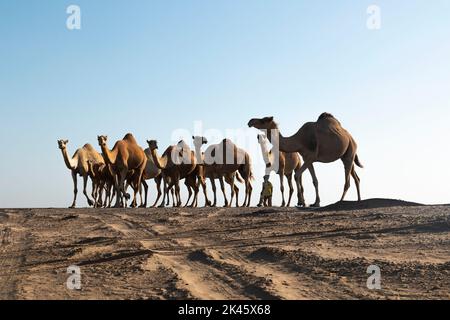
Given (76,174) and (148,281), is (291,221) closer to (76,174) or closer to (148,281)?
(148,281)

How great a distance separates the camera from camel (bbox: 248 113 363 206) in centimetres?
1828

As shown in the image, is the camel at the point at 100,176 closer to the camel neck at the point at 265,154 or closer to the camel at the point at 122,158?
the camel at the point at 122,158

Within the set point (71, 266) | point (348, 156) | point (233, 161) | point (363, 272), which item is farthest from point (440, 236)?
point (233, 161)

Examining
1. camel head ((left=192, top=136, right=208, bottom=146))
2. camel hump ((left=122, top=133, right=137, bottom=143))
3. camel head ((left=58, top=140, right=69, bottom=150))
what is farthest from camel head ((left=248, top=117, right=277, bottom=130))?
camel head ((left=58, top=140, right=69, bottom=150))

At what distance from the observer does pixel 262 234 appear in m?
10.2

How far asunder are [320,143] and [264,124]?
2.40m

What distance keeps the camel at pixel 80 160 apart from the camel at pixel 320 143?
10.2 m

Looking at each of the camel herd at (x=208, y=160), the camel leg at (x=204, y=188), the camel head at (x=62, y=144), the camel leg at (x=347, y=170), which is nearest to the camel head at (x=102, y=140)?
the camel herd at (x=208, y=160)

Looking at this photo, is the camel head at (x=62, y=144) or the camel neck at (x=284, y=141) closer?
the camel neck at (x=284, y=141)

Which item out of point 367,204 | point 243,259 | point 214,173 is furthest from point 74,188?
point 243,259

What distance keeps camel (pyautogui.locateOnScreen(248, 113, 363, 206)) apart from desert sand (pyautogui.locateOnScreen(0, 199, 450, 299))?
19.0 ft

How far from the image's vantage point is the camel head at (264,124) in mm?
19797

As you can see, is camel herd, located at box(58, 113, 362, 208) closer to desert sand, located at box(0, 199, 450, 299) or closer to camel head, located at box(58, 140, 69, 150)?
camel head, located at box(58, 140, 69, 150)

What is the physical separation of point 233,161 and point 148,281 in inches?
809
